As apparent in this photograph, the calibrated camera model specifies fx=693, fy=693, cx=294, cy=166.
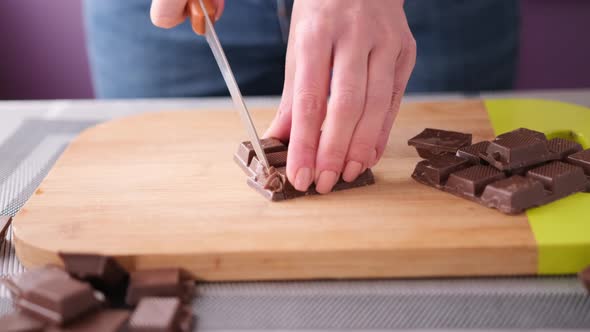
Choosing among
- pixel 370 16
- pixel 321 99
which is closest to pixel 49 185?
pixel 321 99

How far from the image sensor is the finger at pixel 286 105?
175 centimetres

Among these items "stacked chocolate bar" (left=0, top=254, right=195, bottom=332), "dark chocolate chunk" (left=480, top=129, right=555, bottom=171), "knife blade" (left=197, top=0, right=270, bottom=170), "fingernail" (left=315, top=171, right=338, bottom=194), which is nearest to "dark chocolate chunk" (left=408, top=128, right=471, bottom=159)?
"dark chocolate chunk" (left=480, top=129, right=555, bottom=171)

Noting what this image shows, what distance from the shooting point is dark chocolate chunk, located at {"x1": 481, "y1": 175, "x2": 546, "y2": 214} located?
4.91 feet

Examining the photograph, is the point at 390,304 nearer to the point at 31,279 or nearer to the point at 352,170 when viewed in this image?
the point at 352,170

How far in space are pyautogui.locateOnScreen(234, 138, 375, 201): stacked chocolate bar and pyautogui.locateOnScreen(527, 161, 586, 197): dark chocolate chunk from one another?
0.39m

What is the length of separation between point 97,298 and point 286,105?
713 mm

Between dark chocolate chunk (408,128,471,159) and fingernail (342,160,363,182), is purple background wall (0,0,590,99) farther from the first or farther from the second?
fingernail (342,160,363,182)

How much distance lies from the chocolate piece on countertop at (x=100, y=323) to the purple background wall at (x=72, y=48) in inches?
121

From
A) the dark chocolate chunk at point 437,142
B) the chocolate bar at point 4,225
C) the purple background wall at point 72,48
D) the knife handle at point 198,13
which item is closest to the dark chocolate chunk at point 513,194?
the dark chocolate chunk at point 437,142

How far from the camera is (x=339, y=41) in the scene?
160 centimetres

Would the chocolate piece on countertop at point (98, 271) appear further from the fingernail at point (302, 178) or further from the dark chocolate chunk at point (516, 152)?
the dark chocolate chunk at point (516, 152)

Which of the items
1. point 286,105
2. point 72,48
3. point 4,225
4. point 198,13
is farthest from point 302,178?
point 72,48

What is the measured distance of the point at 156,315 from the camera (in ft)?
4.13

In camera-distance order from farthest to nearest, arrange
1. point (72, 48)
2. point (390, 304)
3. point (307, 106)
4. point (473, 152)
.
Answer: point (72, 48), point (473, 152), point (307, 106), point (390, 304)
